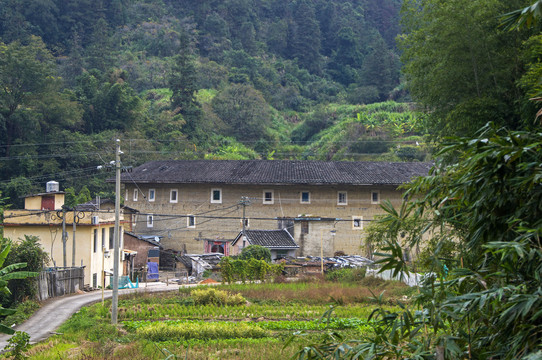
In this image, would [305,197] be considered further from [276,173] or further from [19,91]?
[19,91]

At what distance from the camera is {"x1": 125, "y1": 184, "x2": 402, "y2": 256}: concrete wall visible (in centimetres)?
3928

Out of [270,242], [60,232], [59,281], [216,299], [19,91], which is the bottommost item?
[216,299]

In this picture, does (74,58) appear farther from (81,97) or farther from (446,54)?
(446,54)

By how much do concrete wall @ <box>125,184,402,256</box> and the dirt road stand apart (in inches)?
470

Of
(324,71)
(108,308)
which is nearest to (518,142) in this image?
(108,308)

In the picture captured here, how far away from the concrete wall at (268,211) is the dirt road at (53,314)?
1194 cm

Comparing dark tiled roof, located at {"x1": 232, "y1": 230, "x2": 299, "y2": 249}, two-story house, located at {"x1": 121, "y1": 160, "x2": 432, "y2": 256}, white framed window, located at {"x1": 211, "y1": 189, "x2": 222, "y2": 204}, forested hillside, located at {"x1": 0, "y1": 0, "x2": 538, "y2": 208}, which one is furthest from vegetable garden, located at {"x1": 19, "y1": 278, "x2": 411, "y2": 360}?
white framed window, located at {"x1": 211, "y1": 189, "x2": 222, "y2": 204}

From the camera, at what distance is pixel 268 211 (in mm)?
40375

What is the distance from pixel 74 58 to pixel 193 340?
2417 inches

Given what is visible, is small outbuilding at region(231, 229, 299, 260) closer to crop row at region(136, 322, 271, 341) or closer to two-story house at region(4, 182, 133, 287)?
two-story house at region(4, 182, 133, 287)

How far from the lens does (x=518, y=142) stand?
22.6 feet

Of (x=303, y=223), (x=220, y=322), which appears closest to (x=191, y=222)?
(x=303, y=223)

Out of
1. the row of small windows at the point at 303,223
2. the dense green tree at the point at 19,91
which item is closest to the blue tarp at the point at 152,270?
the row of small windows at the point at 303,223

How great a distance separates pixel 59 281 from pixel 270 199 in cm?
1714
